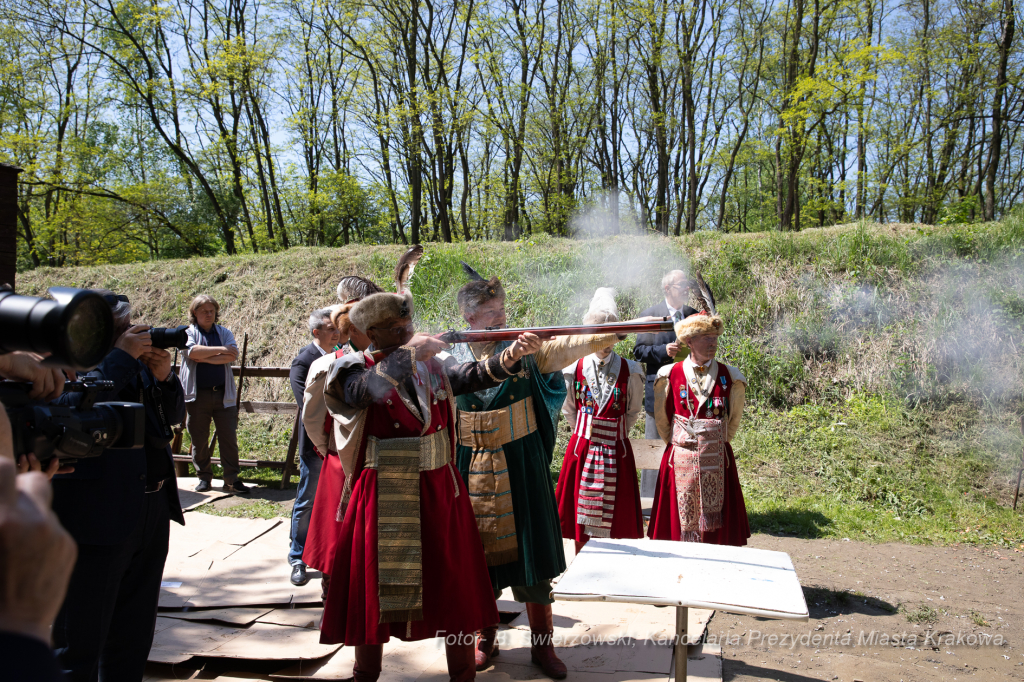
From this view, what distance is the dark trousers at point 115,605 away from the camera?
2.57 m

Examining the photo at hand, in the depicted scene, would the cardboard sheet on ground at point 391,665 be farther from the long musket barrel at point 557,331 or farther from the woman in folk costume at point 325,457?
the long musket barrel at point 557,331

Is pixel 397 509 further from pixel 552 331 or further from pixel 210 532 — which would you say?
pixel 210 532

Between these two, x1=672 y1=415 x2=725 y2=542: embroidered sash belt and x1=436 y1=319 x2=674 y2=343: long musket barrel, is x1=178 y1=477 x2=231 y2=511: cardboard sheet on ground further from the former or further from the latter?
x1=672 y1=415 x2=725 y2=542: embroidered sash belt

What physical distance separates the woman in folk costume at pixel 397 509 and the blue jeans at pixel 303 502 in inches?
70.8

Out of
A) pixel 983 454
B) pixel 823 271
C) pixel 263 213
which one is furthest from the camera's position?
pixel 263 213

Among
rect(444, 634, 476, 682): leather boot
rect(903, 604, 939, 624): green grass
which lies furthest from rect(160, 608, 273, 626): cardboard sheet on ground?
rect(903, 604, 939, 624): green grass

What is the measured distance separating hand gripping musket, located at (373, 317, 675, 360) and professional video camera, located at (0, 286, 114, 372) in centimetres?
149

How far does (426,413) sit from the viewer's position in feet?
9.25

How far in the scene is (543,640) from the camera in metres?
3.37

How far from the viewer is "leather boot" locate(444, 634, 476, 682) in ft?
9.77

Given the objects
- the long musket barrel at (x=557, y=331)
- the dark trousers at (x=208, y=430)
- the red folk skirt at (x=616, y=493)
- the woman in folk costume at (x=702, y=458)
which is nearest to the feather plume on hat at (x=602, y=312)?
the woman in folk costume at (x=702, y=458)

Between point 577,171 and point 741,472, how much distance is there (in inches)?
570

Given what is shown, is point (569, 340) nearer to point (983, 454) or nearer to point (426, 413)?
point (426, 413)

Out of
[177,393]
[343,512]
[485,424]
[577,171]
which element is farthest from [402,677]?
[577,171]
